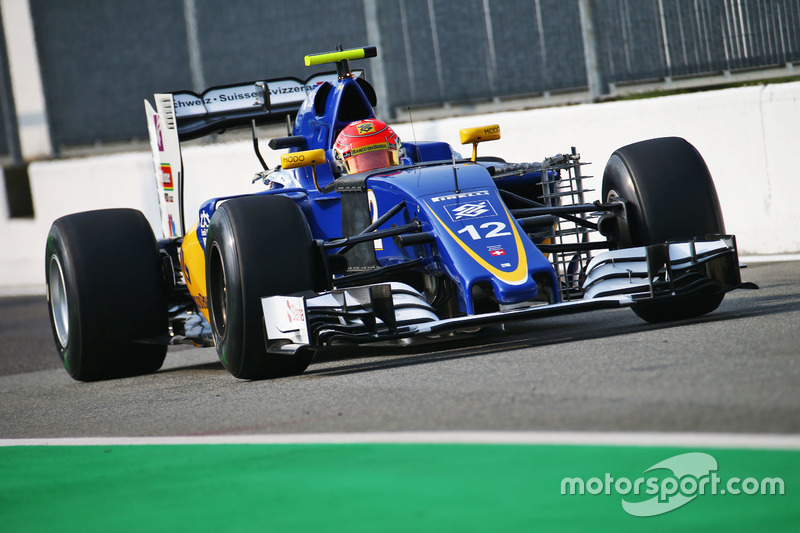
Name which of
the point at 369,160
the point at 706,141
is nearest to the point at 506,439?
the point at 369,160

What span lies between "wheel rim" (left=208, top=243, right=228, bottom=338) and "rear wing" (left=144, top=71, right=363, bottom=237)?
1.86 metres

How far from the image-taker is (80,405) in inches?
265

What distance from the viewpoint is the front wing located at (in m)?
5.95

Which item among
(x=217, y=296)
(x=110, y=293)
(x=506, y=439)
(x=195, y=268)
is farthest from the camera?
(x=110, y=293)

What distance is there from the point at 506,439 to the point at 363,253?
11.0 feet

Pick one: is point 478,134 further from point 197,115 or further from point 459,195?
point 197,115

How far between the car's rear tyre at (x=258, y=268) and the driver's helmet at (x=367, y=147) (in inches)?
48.4

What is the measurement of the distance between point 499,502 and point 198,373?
15.0ft

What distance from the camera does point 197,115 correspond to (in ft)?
29.4

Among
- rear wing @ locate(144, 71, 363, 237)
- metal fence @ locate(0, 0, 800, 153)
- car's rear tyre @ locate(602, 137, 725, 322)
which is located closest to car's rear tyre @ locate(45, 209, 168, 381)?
rear wing @ locate(144, 71, 363, 237)

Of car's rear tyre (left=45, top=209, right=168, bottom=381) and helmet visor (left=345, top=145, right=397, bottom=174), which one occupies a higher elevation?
helmet visor (left=345, top=145, right=397, bottom=174)

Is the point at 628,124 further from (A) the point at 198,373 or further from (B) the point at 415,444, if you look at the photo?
(B) the point at 415,444

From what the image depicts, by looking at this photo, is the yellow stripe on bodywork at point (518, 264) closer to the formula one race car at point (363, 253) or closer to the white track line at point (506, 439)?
the formula one race car at point (363, 253)

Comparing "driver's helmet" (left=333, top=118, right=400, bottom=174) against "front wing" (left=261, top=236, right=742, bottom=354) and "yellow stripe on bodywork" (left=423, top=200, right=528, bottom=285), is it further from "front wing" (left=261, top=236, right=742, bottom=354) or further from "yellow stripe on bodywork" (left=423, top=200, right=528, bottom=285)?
"front wing" (left=261, top=236, right=742, bottom=354)
